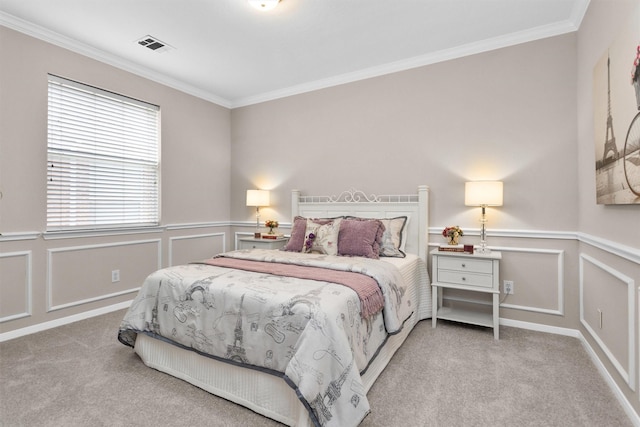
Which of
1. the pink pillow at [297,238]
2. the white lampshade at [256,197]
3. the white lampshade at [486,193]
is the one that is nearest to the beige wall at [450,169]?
the white lampshade at [486,193]

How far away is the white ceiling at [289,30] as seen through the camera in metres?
2.55

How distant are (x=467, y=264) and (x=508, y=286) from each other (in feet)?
1.84

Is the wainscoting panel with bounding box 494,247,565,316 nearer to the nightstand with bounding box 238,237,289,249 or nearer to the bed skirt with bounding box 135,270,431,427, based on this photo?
the bed skirt with bounding box 135,270,431,427

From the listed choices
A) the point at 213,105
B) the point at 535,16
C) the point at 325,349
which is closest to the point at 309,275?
the point at 325,349

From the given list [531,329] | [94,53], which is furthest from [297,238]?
[94,53]

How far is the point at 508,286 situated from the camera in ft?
9.89

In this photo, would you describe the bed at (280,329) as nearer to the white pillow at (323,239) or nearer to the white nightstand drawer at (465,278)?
the white nightstand drawer at (465,278)

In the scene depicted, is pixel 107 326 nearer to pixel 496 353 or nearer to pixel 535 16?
pixel 496 353

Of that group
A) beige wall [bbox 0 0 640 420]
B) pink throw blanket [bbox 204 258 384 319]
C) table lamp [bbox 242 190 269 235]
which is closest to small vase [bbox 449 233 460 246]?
beige wall [bbox 0 0 640 420]

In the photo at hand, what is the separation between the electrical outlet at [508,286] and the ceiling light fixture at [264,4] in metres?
3.17

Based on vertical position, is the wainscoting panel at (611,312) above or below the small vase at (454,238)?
below

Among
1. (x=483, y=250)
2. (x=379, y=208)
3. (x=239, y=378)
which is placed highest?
(x=379, y=208)

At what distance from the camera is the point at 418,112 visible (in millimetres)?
3447

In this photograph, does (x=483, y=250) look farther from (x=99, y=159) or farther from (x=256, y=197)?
(x=99, y=159)
